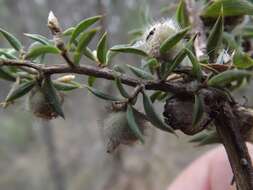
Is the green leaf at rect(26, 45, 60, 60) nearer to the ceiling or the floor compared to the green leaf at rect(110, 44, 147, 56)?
nearer to the ceiling

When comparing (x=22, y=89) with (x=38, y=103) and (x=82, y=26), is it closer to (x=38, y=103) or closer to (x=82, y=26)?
(x=38, y=103)

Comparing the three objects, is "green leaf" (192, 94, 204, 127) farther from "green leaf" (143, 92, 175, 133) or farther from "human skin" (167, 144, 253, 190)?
"human skin" (167, 144, 253, 190)

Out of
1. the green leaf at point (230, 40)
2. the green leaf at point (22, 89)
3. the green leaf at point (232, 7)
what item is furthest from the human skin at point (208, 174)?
the green leaf at point (22, 89)

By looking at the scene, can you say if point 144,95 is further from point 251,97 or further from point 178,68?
point 251,97

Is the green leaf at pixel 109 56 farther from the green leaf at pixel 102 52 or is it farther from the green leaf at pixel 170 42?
the green leaf at pixel 170 42

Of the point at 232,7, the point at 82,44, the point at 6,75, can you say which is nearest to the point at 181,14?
the point at 232,7

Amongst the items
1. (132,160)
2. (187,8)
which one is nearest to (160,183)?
(132,160)

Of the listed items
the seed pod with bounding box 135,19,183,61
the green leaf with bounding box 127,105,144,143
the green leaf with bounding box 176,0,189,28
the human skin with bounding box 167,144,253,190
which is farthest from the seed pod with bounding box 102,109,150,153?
the human skin with bounding box 167,144,253,190
